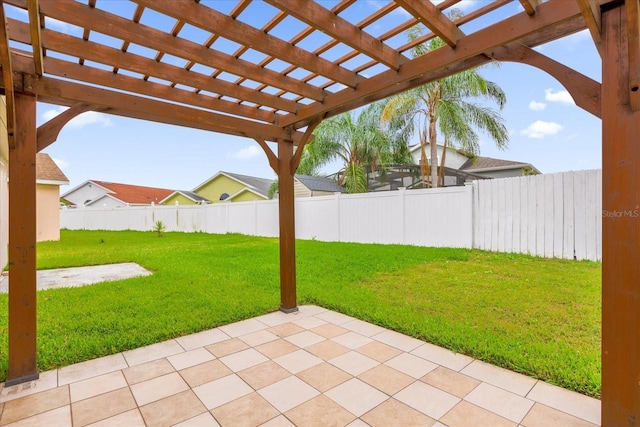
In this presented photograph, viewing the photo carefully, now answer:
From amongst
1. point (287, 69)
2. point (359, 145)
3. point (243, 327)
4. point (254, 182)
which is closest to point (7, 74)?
point (287, 69)

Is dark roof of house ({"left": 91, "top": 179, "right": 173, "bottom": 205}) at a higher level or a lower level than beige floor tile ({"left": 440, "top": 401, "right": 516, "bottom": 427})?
higher

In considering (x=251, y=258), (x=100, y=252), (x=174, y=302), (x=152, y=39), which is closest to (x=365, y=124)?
(x=251, y=258)

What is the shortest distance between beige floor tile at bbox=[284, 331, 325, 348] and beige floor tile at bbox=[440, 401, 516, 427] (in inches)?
56.3

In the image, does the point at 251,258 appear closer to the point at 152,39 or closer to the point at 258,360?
the point at 258,360

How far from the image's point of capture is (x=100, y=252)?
9.42 meters

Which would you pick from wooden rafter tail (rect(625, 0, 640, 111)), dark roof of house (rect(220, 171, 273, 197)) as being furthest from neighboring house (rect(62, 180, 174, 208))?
wooden rafter tail (rect(625, 0, 640, 111))

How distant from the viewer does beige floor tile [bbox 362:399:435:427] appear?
192 cm

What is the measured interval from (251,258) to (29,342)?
18.1 feet

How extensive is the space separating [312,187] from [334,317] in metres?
13.0

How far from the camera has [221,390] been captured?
7.60 feet

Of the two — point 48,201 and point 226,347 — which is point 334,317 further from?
point 48,201

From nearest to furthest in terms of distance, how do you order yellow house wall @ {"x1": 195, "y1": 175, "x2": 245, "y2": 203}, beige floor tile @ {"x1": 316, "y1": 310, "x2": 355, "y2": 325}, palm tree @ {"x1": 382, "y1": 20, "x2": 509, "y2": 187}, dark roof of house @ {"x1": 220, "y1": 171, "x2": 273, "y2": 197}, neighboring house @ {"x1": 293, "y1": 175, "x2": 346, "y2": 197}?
beige floor tile @ {"x1": 316, "y1": 310, "x2": 355, "y2": 325}, palm tree @ {"x1": 382, "y1": 20, "x2": 509, "y2": 187}, neighboring house @ {"x1": 293, "y1": 175, "x2": 346, "y2": 197}, dark roof of house @ {"x1": 220, "y1": 171, "x2": 273, "y2": 197}, yellow house wall @ {"x1": 195, "y1": 175, "x2": 245, "y2": 203}

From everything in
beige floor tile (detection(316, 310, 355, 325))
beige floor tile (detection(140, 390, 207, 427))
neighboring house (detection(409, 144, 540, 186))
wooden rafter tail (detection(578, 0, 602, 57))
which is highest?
neighboring house (detection(409, 144, 540, 186))

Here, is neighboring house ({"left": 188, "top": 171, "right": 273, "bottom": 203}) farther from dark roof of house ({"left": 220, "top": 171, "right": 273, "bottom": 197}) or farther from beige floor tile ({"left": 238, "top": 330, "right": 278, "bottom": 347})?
beige floor tile ({"left": 238, "top": 330, "right": 278, "bottom": 347})
